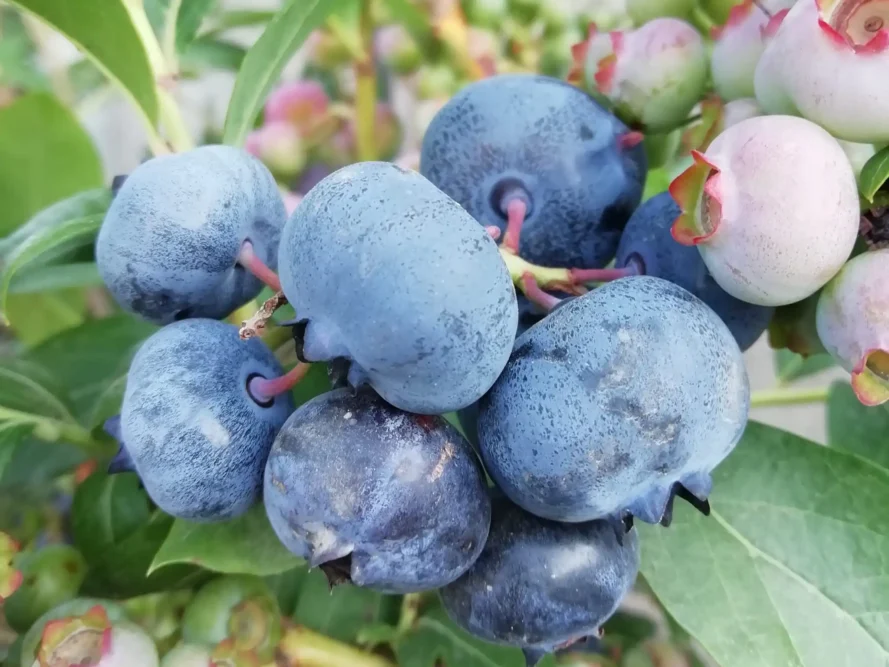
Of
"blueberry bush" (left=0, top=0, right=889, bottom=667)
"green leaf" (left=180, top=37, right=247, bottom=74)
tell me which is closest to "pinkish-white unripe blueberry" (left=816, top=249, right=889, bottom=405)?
"blueberry bush" (left=0, top=0, right=889, bottom=667)

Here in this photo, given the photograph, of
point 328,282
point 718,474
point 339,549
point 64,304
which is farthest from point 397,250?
point 64,304

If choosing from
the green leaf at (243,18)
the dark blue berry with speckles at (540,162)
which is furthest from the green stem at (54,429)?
the green leaf at (243,18)

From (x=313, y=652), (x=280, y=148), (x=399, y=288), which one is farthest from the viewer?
(x=280, y=148)

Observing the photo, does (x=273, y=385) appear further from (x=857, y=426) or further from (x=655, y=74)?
(x=857, y=426)

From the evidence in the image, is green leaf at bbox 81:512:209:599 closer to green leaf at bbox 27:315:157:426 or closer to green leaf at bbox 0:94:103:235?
green leaf at bbox 27:315:157:426

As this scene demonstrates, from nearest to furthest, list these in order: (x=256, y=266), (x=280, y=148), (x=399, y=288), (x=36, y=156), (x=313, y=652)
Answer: (x=399, y=288) < (x=256, y=266) < (x=313, y=652) < (x=36, y=156) < (x=280, y=148)

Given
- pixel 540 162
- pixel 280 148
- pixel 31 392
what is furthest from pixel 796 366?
pixel 31 392

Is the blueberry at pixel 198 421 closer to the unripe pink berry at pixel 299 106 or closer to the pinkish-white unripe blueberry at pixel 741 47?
the pinkish-white unripe blueberry at pixel 741 47
